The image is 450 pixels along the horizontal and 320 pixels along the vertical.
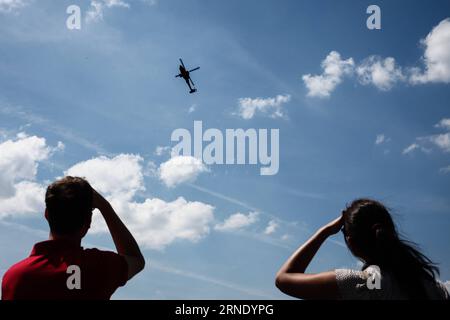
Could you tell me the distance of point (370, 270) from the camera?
4.25 metres

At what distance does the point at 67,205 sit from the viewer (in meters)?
4.28

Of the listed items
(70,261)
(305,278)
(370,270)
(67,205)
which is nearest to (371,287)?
(370,270)

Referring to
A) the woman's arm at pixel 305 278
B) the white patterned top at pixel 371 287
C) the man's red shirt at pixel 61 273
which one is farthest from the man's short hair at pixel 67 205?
the white patterned top at pixel 371 287

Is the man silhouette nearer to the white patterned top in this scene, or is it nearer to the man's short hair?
the man's short hair

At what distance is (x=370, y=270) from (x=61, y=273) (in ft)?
10.4

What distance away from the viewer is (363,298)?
408cm

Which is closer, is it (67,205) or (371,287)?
(371,287)

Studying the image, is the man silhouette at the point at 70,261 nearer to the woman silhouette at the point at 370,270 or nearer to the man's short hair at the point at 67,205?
the man's short hair at the point at 67,205

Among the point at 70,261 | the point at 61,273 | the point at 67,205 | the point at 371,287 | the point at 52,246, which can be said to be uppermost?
the point at 67,205

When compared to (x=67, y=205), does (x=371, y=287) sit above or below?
below

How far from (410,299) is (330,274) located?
32.3 inches

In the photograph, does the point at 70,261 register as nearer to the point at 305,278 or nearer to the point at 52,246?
the point at 52,246
